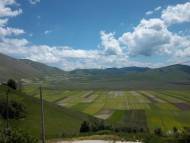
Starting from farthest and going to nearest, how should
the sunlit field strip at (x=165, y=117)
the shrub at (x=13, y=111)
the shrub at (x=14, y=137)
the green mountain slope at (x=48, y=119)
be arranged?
the shrub at (x=13, y=111)
the sunlit field strip at (x=165, y=117)
the green mountain slope at (x=48, y=119)
the shrub at (x=14, y=137)

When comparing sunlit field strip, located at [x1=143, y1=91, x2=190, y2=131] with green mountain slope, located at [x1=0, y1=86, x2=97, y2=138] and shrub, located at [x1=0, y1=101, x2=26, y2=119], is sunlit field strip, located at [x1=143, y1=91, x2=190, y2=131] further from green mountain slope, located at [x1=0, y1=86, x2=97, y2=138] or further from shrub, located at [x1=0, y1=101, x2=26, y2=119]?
shrub, located at [x1=0, y1=101, x2=26, y2=119]

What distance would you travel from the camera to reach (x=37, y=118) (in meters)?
106

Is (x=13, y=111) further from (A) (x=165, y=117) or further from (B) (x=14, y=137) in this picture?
(B) (x=14, y=137)

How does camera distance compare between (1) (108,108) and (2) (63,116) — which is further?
(1) (108,108)

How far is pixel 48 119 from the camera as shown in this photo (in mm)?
109250

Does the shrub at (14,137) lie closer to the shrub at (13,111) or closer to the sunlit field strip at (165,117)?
the sunlit field strip at (165,117)

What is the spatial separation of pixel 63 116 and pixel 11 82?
34.2 metres

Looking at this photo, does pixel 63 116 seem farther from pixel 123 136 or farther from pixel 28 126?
pixel 123 136

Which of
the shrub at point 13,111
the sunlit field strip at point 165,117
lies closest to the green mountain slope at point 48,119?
the shrub at point 13,111

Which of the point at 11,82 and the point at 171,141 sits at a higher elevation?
the point at 11,82

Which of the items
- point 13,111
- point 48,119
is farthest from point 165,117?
point 13,111

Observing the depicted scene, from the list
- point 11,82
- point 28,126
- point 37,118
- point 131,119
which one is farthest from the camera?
point 11,82

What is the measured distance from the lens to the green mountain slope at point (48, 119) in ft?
313

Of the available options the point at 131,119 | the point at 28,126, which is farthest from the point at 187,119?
the point at 28,126
